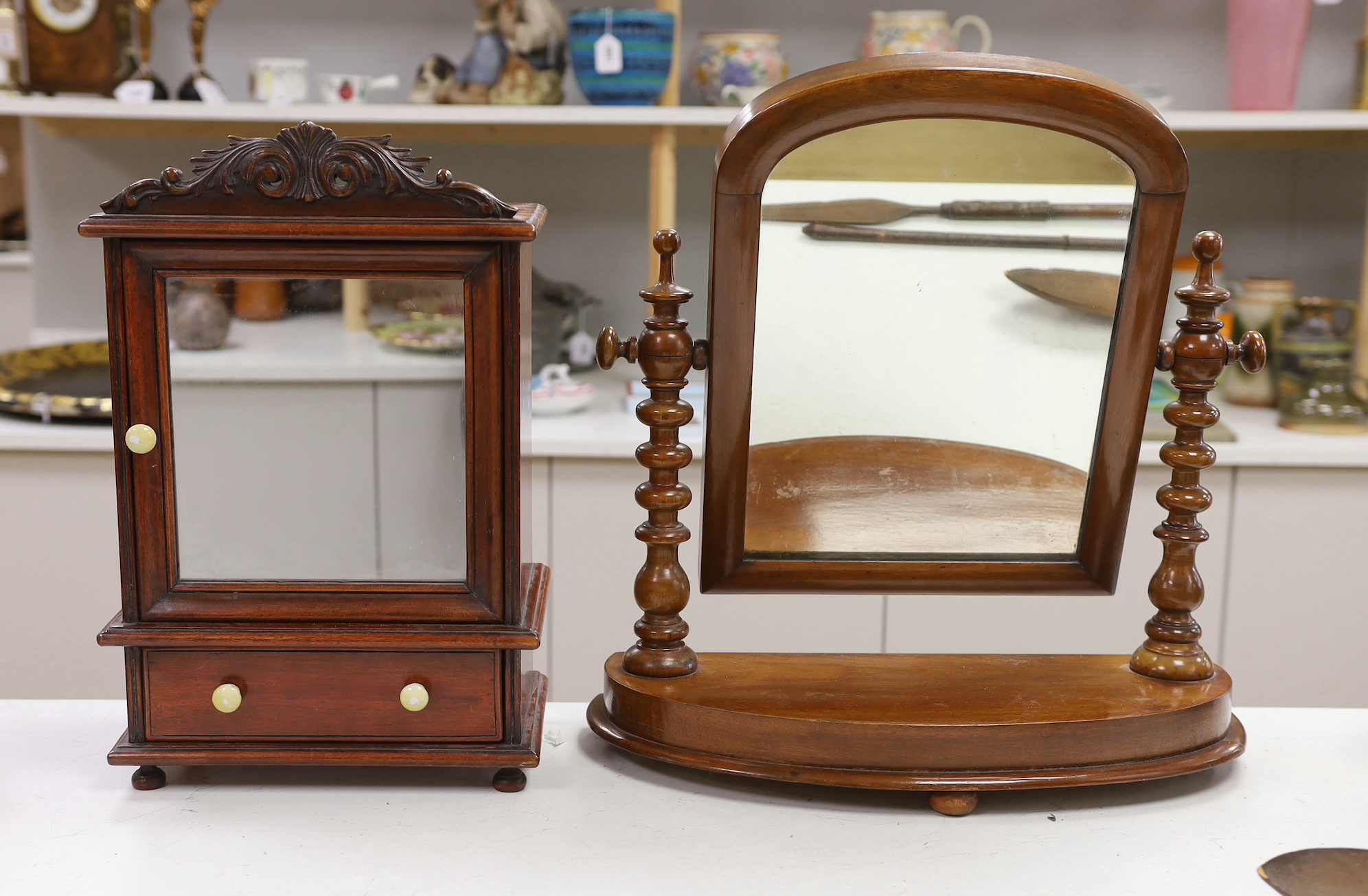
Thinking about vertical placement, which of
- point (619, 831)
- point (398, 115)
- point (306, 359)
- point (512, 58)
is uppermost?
point (512, 58)

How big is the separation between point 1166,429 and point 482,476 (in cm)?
151

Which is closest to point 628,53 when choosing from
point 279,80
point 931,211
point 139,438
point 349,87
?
point 349,87

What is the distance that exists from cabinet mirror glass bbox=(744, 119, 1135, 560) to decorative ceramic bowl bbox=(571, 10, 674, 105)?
4.33ft

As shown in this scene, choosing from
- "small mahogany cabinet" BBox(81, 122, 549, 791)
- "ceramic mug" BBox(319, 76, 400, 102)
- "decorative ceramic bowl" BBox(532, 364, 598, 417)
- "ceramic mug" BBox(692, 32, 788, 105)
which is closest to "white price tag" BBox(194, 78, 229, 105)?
"ceramic mug" BBox(319, 76, 400, 102)

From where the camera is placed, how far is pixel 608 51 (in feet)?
6.81

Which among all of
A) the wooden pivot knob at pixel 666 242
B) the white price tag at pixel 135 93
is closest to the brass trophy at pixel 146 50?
the white price tag at pixel 135 93

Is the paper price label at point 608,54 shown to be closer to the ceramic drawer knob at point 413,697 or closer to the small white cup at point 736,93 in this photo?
the small white cup at point 736,93

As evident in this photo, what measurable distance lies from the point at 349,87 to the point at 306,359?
147 centimetres

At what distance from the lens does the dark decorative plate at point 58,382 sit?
2041 mm

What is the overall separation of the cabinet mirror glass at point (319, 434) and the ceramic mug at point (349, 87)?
1465 mm

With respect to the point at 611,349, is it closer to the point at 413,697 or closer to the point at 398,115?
the point at 413,697

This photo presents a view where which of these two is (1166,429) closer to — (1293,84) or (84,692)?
(1293,84)

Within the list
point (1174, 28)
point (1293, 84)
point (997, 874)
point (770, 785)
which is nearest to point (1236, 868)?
point (997, 874)

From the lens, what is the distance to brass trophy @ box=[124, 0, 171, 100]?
2.21 m
